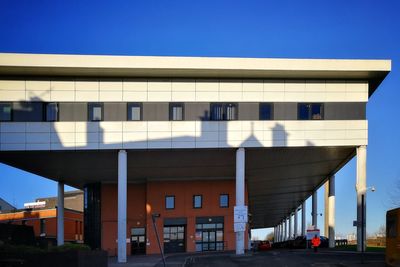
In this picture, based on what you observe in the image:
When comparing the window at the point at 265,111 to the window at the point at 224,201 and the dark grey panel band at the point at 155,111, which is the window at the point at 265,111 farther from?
the window at the point at 224,201

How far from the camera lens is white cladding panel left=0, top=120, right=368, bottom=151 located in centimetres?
4253

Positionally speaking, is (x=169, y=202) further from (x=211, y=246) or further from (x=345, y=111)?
(x=345, y=111)

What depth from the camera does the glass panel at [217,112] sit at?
43.2m

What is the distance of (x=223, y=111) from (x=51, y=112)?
495 inches

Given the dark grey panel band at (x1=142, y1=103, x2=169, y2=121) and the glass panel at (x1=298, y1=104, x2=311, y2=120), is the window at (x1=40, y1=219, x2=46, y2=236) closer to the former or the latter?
the dark grey panel band at (x1=142, y1=103, x2=169, y2=121)

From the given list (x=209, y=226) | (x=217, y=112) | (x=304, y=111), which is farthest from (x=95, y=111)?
(x=209, y=226)

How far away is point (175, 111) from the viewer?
4306 cm

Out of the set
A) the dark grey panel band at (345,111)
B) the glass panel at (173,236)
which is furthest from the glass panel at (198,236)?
the dark grey panel band at (345,111)

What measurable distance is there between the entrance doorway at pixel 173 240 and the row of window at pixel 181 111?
1552 cm

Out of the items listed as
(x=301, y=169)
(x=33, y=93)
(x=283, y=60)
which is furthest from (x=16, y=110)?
(x=301, y=169)

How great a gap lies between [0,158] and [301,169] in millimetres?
28152

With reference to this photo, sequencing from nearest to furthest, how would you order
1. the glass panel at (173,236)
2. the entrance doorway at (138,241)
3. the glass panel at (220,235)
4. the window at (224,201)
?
the glass panel at (173,236)
the glass panel at (220,235)
the entrance doorway at (138,241)
the window at (224,201)

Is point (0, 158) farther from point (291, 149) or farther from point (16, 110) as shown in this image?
point (291, 149)

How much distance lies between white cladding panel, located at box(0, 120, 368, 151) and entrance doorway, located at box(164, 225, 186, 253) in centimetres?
1438
